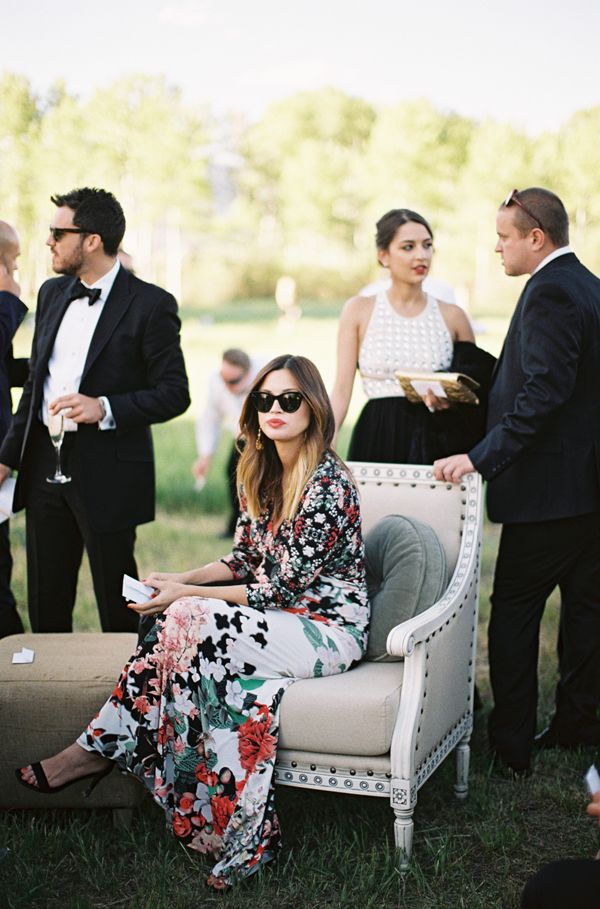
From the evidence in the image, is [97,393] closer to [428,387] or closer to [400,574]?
[428,387]

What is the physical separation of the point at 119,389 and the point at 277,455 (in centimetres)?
88

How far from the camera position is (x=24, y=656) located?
3.54m

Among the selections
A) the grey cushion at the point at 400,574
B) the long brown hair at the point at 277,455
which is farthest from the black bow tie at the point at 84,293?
the grey cushion at the point at 400,574

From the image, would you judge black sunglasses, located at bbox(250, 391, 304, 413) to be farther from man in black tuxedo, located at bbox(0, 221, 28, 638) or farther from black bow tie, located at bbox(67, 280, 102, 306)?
man in black tuxedo, located at bbox(0, 221, 28, 638)

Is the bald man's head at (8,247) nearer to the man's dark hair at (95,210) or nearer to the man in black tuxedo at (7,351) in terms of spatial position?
the man in black tuxedo at (7,351)

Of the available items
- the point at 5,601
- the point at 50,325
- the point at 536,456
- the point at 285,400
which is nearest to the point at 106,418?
the point at 50,325

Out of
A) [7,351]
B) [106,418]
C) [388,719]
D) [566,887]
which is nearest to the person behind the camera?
[566,887]

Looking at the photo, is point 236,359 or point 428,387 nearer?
point 428,387

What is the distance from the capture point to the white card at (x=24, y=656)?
139 inches

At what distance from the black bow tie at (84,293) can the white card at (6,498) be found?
77 cm

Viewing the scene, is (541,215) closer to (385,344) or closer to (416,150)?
(385,344)

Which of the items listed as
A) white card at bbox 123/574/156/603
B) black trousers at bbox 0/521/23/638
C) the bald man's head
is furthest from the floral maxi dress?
the bald man's head

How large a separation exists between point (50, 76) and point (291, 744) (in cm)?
1105

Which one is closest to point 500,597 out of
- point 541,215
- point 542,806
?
point 542,806
